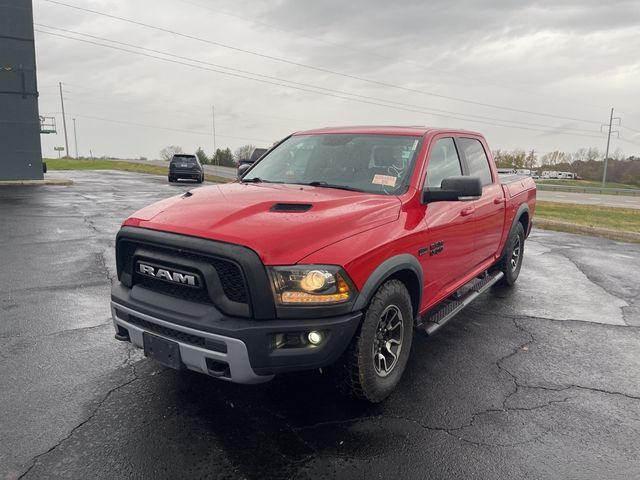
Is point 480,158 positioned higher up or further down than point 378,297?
higher up

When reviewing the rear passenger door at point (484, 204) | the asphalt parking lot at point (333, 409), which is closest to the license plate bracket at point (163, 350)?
the asphalt parking lot at point (333, 409)

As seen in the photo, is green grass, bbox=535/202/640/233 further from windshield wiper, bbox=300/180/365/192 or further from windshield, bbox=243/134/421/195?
windshield wiper, bbox=300/180/365/192

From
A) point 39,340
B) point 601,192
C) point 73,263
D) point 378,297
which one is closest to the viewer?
point 378,297

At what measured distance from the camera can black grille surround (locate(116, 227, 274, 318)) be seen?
259 cm

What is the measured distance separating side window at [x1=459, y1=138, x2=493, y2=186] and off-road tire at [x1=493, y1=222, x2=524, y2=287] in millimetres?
945

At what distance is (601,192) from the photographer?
48.8 metres

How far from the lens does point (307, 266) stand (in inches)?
104

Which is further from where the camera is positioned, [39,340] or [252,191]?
[39,340]

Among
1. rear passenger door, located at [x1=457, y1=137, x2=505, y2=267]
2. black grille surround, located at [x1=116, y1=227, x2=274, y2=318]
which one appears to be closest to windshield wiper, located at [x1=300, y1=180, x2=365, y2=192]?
black grille surround, located at [x1=116, y1=227, x2=274, y2=318]

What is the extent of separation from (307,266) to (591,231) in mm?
11040

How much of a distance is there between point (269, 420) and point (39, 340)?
2.44m

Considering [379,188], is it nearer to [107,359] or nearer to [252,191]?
[252,191]

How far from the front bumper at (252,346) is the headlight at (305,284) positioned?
0.12 metres

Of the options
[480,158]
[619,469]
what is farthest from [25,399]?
[480,158]
